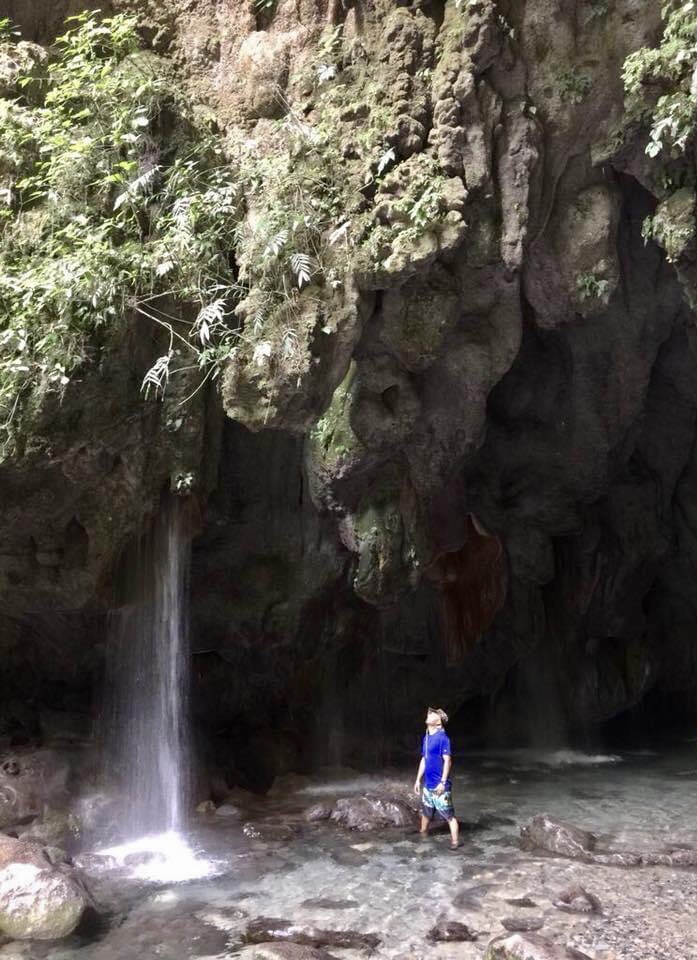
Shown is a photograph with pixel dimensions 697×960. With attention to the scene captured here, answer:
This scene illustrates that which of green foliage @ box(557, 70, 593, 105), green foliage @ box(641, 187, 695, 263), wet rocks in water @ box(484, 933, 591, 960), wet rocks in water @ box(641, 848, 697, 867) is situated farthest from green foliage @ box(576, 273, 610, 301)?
wet rocks in water @ box(484, 933, 591, 960)

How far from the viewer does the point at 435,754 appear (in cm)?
841

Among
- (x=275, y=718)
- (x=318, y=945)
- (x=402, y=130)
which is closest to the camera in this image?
(x=318, y=945)

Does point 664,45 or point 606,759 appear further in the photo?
point 606,759

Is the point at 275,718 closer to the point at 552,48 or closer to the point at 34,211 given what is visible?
the point at 34,211

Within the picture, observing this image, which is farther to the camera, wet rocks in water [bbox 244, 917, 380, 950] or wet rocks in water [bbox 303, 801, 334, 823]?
wet rocks in water [bbox 303, 801, 334, 823]

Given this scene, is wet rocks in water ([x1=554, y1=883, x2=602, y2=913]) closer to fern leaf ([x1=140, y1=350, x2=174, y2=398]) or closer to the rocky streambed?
the rocky streambed

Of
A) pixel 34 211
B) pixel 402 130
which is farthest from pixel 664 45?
pixel 34 211

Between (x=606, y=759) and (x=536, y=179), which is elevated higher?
(x=536, y=179)

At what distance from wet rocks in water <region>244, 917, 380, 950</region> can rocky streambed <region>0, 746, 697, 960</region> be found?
0.01 metres

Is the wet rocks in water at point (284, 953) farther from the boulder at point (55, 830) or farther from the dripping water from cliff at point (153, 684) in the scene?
the boulder at point (55, 830)

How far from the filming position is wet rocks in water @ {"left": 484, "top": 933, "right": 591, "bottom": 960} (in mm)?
→ 5312

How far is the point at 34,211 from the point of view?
28.4ft

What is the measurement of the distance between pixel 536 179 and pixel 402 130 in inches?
58.9

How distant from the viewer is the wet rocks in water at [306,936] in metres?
5.97
